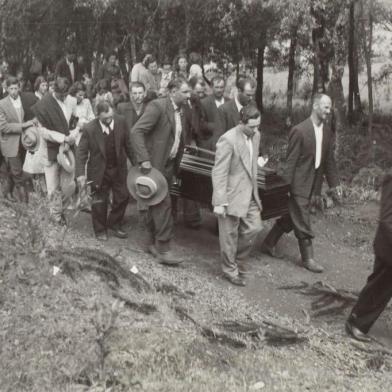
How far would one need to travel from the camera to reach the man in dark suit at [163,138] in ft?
26.2

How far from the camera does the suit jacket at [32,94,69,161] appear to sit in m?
9.06

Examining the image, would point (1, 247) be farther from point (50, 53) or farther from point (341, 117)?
point (50, 53)

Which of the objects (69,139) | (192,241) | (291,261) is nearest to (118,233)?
(192,241)

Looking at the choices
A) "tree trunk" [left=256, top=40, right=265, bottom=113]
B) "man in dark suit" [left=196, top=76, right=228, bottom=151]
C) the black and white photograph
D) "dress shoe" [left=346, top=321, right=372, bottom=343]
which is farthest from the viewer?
"tree trunk" [left=256, top=40, right=265, bottom=113]

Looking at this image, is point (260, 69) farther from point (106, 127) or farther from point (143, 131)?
point (143, 131)

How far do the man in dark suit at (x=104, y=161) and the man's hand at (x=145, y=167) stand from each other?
679 millimetres

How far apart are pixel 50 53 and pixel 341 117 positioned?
25.0 feet

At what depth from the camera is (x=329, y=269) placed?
28.7 ft

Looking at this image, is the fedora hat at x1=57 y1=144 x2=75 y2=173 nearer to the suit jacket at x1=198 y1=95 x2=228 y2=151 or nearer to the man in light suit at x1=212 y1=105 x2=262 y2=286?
the suit jacket at x1=198 y1=95 x2=228 y2=151

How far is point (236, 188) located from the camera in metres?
7.62

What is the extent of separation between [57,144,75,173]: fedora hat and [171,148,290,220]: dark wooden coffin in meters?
1.28

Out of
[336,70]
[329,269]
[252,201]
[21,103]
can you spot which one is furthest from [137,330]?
[336,70]

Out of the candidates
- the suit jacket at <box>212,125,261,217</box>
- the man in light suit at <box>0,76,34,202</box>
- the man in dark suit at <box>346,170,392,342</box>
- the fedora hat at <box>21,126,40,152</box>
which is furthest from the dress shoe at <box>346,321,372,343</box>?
the man in light suit at <box>0,76,34,202</box>

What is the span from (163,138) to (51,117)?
175cm
